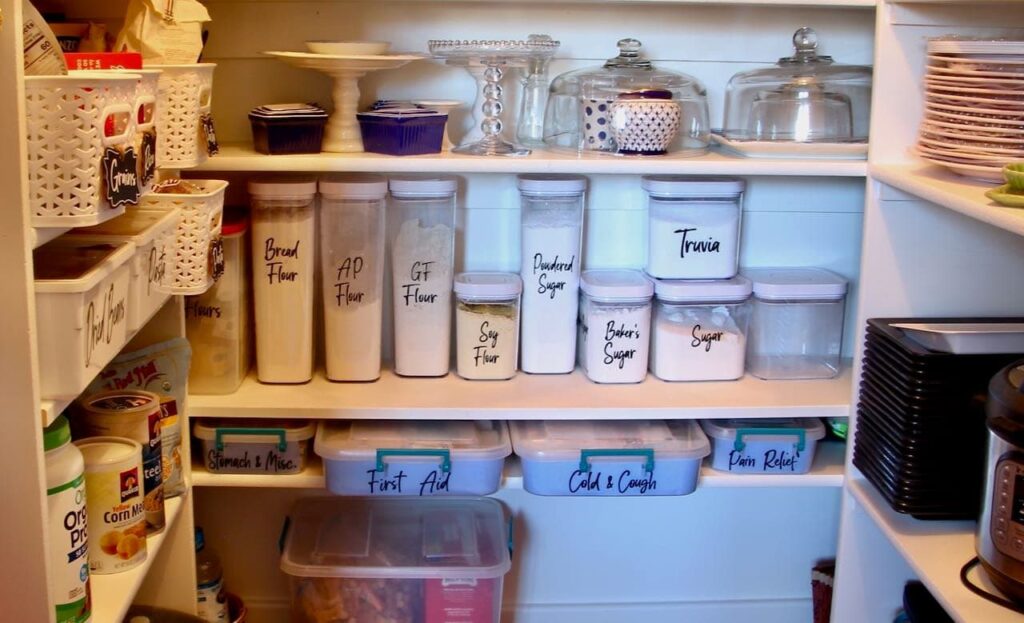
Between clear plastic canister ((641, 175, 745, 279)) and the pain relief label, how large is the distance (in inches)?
23.9

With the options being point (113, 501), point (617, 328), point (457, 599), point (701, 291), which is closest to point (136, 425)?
point (113, 501)

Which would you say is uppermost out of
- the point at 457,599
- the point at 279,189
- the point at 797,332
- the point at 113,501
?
the point at 279,189

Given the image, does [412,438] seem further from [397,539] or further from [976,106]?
[976,106]

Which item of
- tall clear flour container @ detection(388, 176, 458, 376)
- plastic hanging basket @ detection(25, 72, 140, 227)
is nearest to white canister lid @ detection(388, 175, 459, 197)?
tall clear flour container @ detection(388, 176, 458, 376)

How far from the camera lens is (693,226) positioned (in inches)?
72.5

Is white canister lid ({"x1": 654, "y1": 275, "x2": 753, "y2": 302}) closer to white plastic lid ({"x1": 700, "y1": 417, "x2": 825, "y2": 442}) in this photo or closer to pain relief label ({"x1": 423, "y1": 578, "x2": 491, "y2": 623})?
white plastic lid ({"x1": 700, "y1": 417, "x2": 825, "y2": 442})

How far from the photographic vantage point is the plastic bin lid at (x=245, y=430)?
5.78ft

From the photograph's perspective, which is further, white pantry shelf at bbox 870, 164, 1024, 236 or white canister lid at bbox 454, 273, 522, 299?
white canister lid at bbox 454, 273, 522, 299

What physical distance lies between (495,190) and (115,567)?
3.02ft

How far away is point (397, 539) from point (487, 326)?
43 centimetres

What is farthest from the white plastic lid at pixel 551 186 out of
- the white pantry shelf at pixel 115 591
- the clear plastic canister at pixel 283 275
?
the white pantry shelf at pixel 115 591

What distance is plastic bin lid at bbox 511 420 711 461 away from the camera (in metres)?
1.75

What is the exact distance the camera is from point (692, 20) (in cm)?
189

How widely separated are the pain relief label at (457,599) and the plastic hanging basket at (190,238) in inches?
27.9
